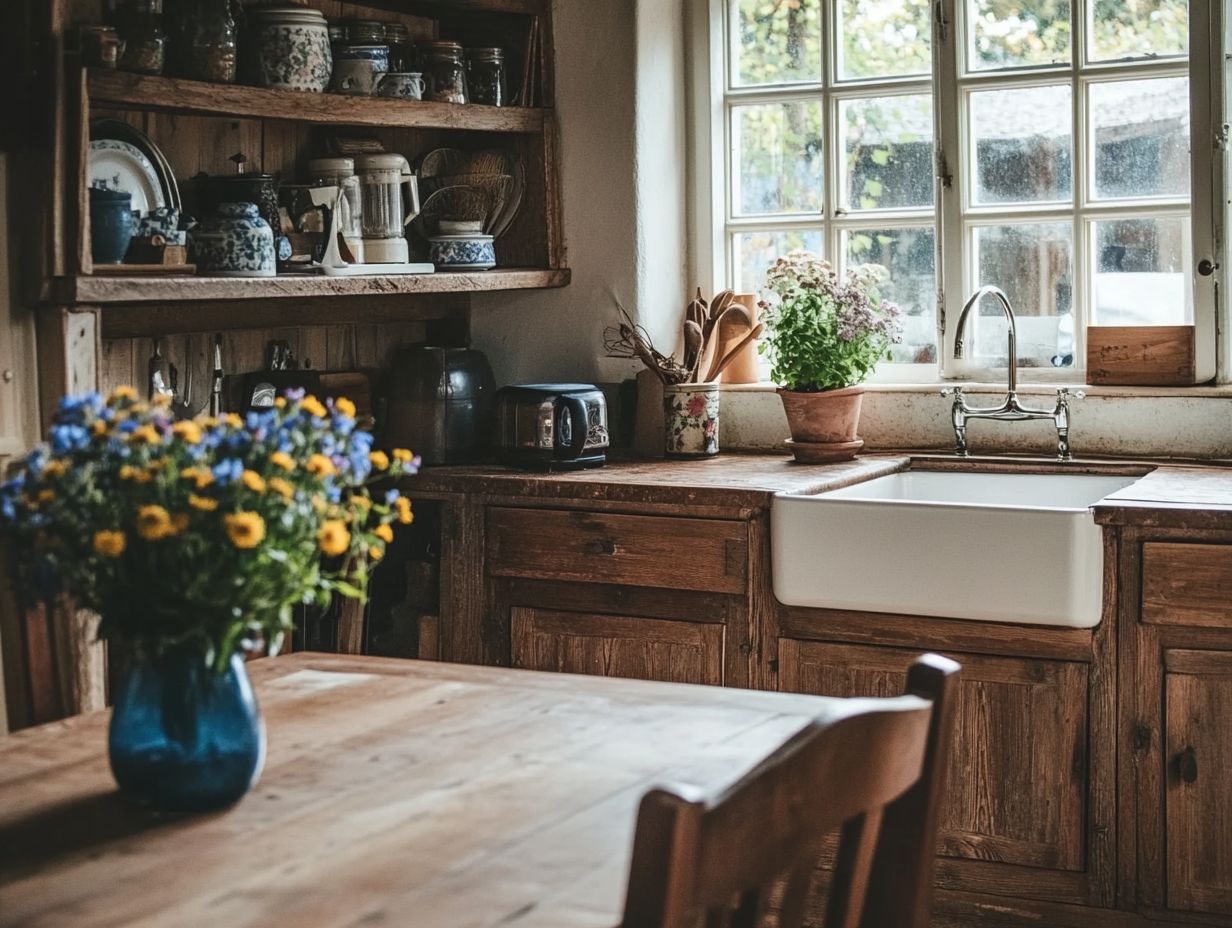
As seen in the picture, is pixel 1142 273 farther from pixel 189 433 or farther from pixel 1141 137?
pixel 189 433

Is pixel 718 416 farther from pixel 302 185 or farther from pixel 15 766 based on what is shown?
pixel 15 766

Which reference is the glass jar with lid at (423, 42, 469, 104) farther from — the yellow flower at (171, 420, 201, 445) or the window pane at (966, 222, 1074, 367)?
the yellow flower at (171, 420, 201, 445)

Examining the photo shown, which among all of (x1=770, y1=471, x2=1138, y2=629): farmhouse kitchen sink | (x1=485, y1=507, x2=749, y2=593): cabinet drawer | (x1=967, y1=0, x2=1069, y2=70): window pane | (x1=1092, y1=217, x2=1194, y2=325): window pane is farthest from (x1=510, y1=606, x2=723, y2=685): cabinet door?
(x1=967, y1=0, x2=1069, y2=70): window pane

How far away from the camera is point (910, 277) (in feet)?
12.3

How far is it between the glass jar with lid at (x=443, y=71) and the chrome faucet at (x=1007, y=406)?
3.89 feet

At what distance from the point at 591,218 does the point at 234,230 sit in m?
1.05

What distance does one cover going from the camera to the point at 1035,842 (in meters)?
2.87

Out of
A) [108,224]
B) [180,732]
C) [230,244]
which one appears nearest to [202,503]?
[180,732]

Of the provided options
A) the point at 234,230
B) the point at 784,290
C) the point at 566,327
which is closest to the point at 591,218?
the point at 566,327

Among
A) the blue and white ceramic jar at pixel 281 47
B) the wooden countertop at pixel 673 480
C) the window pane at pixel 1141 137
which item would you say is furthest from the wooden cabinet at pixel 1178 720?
the blue and white ceramic jar at pixel 281 47

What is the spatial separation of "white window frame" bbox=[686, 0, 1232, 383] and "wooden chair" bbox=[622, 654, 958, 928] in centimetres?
233

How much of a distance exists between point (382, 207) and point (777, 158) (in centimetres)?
99

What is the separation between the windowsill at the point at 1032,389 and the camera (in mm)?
3354

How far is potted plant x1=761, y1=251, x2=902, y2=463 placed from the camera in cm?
342
